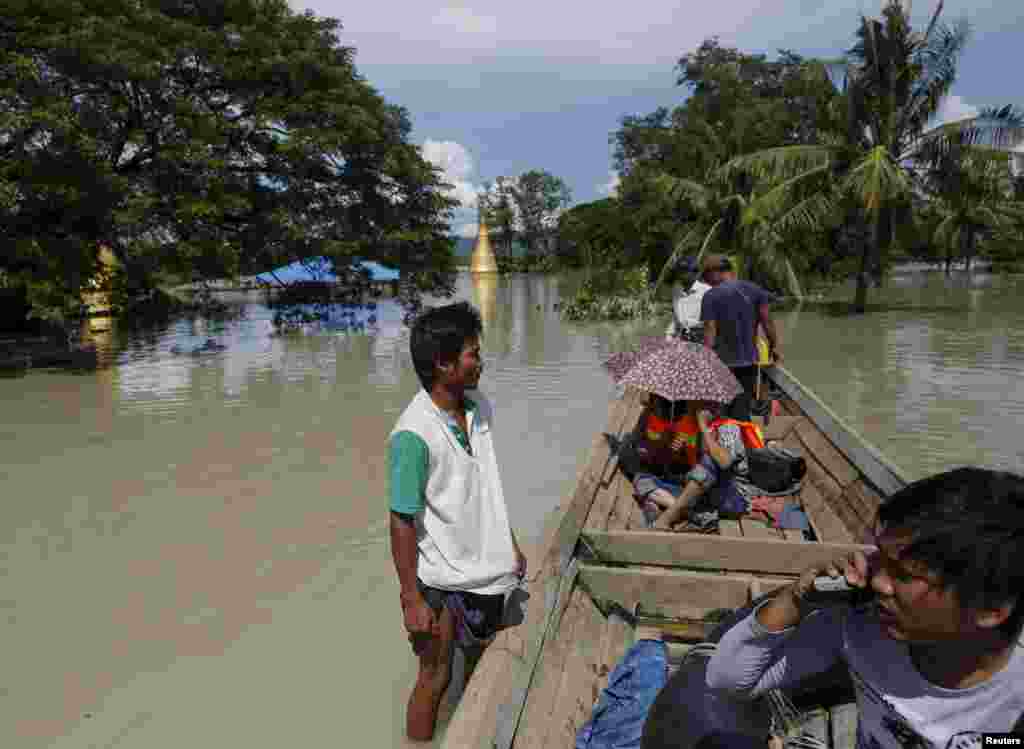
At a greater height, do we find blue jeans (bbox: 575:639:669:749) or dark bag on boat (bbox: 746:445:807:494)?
dark bag on boat (bbox: 746:445:807:494)

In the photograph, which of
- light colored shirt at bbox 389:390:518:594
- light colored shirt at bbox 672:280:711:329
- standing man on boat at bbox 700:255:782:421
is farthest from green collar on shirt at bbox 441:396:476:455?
light colored shirt at bbox 672:280:711:329

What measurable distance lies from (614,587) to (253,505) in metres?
4.26

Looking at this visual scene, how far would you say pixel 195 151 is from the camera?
12477 millimetres

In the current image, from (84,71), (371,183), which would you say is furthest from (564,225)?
(84,71)

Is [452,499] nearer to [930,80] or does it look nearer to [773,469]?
[773,469]

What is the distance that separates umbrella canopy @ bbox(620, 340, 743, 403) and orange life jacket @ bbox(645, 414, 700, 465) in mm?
269

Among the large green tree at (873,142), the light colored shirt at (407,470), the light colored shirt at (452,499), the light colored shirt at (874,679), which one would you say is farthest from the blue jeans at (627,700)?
the large green tree at (873,142)

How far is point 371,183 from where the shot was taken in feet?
51.3

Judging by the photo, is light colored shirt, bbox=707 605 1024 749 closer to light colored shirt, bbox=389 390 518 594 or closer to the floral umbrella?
light colored shirt, bbox=389 390 518 594

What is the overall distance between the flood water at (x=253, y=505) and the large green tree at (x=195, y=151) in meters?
2.45

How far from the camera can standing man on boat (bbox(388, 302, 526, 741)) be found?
7.15ft

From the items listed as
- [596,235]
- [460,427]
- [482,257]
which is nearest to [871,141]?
[460,427]

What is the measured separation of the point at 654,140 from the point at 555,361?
776 inches

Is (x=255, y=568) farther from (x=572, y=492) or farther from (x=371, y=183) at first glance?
(x=371, y=183)
